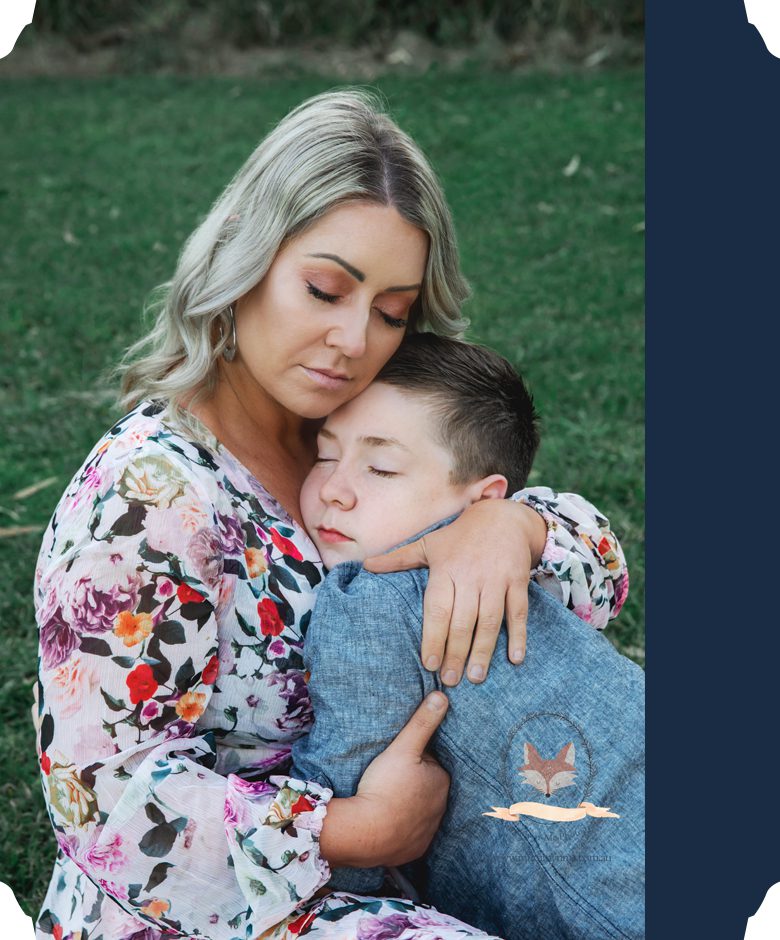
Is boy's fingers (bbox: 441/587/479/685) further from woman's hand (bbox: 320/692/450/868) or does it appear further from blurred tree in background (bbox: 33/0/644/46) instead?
blurred tree in background (bbox: 33/0/644/46)

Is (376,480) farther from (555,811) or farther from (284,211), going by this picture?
(555,811)

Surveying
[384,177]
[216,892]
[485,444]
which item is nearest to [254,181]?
[384,177]

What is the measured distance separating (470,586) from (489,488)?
270 millimetres

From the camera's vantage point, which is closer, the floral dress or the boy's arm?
the floral dress

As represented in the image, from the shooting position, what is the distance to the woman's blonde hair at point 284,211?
62.7 inches

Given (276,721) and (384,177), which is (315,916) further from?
(384,177)

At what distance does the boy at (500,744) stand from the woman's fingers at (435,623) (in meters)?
0.02

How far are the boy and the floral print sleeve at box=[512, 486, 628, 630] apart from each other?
223 millimetres

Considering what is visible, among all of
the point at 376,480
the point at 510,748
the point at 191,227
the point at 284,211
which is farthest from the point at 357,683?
the point at 191,227

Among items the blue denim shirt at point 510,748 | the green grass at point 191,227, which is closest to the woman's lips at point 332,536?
the blue denim shirt at point 510,748

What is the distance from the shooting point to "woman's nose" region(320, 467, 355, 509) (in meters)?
1.69
